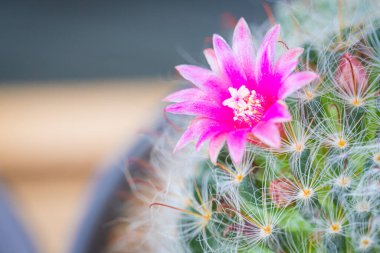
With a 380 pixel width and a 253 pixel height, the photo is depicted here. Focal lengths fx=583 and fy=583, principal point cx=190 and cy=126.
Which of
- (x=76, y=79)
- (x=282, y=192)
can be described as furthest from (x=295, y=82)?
(x=76, y=79)

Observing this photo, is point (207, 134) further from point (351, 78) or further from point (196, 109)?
point (351, 78)

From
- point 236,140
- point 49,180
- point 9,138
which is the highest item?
point 236,140

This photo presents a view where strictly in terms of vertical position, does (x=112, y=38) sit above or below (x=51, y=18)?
below

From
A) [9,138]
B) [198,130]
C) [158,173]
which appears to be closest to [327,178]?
[198,130]

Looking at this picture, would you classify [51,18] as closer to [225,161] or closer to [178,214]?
[178,214]

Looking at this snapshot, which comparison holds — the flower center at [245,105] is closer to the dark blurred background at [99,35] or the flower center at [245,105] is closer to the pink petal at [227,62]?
the pink petal at [227,62]

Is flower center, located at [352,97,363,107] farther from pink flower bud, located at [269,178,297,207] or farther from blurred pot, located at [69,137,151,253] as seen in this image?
blurred pot, located at [69,137,151,253]

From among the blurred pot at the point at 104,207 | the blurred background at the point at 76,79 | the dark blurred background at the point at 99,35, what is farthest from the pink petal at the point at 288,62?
the dark blurred background at the point at 99,35
